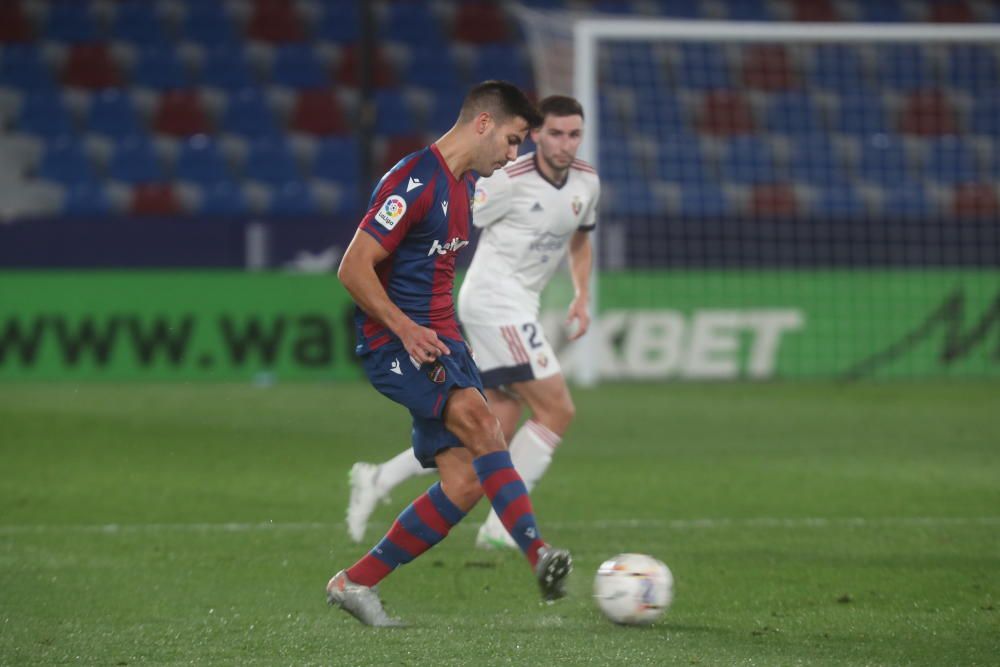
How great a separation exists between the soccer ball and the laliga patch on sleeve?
1.21 meters

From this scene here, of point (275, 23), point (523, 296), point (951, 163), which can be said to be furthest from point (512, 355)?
point (275, 23)

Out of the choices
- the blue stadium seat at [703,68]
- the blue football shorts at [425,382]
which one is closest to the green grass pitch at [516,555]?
the blue football shorts at [425,382]

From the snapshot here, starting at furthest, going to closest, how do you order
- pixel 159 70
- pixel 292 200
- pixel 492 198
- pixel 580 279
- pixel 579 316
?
pixel 159 70 → pixel 292 200 → pixel 580 279 → pixel 579 316 → pixel 492 198

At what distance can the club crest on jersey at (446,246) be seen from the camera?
5176mm

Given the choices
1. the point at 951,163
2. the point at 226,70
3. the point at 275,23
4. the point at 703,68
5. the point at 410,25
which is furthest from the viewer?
the point at 410,25

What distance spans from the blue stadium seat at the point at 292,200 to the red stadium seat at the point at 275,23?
2.71 metres

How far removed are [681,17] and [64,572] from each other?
16.2 m

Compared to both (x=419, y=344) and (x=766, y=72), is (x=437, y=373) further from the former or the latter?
(x=766, y=72)

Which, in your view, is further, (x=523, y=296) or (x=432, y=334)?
(x=523, y=296)

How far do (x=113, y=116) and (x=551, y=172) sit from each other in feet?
43.0

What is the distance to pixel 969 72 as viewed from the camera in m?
19.8

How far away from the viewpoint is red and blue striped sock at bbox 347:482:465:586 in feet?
16.7

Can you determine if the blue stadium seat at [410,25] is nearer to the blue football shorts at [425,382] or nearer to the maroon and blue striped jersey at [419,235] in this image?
the maroon and blue striped jersey at [419,235]

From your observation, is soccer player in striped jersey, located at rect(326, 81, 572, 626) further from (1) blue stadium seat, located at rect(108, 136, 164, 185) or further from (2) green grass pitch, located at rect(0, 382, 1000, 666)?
Answer: (1) blue stadium seat, located at rect(108, 136, 164, 185)
